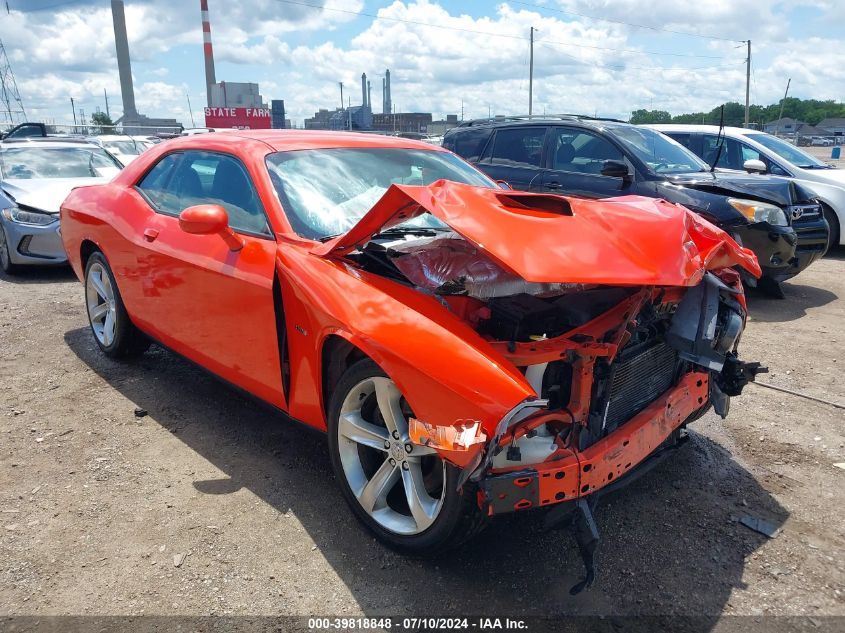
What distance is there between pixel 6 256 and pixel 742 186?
26.7 ft

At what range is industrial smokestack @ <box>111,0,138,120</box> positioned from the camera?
63.0 meters

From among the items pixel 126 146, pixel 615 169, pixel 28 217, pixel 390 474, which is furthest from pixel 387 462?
pixel 126 146

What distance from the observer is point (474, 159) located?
7.98 m

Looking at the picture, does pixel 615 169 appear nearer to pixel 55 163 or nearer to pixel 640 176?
pixel 640 176

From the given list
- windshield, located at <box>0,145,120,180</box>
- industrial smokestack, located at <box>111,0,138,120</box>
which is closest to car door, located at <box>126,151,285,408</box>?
windshield, located at <box>0,145,120,180</box>

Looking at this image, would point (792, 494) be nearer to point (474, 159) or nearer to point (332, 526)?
point (332, 526)

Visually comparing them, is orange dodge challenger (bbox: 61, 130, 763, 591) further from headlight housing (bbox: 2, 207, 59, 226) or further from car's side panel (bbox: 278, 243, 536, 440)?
headlight housing (bbox: 2, 207, 59, 226)

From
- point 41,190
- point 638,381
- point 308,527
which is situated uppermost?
point 41,190

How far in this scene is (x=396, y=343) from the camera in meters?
2.36

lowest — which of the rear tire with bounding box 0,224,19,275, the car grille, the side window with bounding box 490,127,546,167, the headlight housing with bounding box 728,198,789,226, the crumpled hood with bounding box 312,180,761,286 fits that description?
the rear tire with bounding box 0,224,19,275

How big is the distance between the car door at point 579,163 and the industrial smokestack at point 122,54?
6489 cm

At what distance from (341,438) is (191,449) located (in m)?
1.23

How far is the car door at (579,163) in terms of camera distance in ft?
21.8

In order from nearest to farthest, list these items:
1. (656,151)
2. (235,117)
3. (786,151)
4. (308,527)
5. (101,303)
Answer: (308,527) → (101,303) → (656,151) → (786,151) → (235,117)
